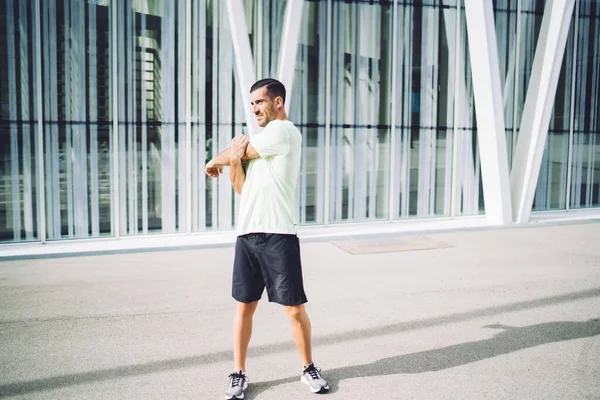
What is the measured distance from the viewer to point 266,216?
159 inches

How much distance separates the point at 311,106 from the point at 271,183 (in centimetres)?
687

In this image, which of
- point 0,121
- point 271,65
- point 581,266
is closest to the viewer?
point 581,266

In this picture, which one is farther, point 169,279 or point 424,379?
point 169,279

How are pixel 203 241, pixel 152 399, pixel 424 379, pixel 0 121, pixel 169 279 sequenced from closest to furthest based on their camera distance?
pixel 152 399
pixel 424 379
pixel 169 279
pixel 0 121
pixel 203 241

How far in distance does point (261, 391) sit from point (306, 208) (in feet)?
22.3

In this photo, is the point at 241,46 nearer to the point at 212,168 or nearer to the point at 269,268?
the point at 212,168

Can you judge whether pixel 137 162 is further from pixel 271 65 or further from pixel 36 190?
pixel 271 65

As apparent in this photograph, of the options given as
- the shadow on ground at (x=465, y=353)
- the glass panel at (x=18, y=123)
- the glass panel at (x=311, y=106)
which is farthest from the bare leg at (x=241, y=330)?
the glass panel at (x=311, y=106)

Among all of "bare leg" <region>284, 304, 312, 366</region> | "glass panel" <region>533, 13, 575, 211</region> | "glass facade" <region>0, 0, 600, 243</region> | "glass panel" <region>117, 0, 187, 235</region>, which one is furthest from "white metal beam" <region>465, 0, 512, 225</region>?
"bare leg" <region>284, 304, 312, 366</region>

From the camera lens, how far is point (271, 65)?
10266 mm

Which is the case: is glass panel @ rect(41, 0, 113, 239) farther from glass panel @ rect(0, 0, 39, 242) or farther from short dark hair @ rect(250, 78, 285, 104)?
short dark hair @ rect(250, 78, 285, 104)

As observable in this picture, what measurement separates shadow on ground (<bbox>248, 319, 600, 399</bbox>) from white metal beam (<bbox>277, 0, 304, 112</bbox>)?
5312 mm

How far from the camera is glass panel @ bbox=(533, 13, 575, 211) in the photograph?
42.8 feet

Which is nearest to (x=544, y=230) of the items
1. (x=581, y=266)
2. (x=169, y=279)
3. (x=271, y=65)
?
(x=581, y=266)
